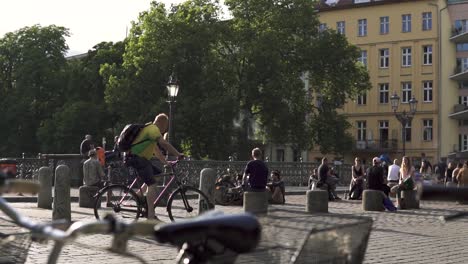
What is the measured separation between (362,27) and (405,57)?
580cm

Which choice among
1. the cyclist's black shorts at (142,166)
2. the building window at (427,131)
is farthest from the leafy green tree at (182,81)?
the cyclist's black shorts at (142,166)

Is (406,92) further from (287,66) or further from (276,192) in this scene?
(276,192)

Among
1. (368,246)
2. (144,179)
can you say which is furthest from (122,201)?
(368,246)

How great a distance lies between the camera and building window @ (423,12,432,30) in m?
77.1

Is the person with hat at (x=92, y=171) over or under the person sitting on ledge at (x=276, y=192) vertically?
over

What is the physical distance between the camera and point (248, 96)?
5678 cm

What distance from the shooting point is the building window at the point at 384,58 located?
79.5 meters

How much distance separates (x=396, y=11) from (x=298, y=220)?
78.5 m

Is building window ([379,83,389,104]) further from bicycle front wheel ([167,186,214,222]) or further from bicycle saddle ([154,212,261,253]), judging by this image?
bicycle saddle ([154,212,261,253])

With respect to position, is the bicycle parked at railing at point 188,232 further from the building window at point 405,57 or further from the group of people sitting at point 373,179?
the building window at point 405,57

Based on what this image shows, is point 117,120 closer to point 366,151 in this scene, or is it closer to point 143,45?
point 143,45

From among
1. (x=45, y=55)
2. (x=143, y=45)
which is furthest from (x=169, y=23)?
(x=45, y=55)

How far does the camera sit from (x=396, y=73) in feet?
258

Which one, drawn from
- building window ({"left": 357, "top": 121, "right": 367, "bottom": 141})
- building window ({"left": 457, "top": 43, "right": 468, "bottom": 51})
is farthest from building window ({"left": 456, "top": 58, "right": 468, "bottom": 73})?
building window ({"left": 357, "top": 121, "right": 367, "bottom": 141})
